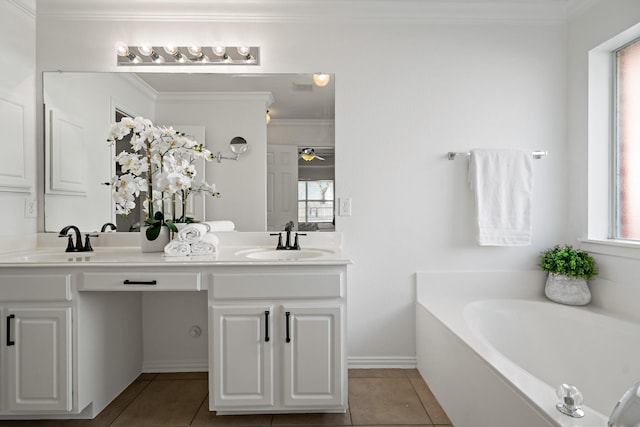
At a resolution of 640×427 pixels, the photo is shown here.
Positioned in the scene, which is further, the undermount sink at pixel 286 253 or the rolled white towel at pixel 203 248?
the undermount sink at pixel 286 253

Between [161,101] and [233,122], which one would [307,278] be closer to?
[233,122]

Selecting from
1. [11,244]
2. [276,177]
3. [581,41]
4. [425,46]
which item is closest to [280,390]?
[276,177]

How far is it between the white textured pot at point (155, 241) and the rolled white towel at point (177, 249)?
239 mm

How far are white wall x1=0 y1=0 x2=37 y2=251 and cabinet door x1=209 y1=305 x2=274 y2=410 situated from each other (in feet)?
4.58

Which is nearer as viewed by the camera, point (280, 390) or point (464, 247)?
point (280, 390)

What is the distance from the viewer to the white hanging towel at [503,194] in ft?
7.33

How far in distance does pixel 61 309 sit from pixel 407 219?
195 centimetres

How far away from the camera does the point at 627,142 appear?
2.10 meters

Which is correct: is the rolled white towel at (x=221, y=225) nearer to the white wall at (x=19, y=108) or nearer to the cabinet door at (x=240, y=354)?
the cabinet door at (x=240, y=354)

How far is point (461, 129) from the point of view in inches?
91.2

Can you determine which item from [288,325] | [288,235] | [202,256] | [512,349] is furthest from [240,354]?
[512,349]

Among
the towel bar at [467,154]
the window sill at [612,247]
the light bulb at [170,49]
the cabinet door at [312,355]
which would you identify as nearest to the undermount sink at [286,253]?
the cabinet door at [312,355]

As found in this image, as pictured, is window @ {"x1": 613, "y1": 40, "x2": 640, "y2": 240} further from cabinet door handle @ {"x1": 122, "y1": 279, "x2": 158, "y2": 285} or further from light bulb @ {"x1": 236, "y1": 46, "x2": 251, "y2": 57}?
cabinet door handle @ {"x1": 122, "y1": 279, "x2": 158, "y2": 285}

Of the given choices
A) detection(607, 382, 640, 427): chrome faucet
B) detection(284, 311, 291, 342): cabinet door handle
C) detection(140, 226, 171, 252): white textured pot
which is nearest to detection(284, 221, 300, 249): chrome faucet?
detection(284, 311, 291, 342): cabinet door handle
